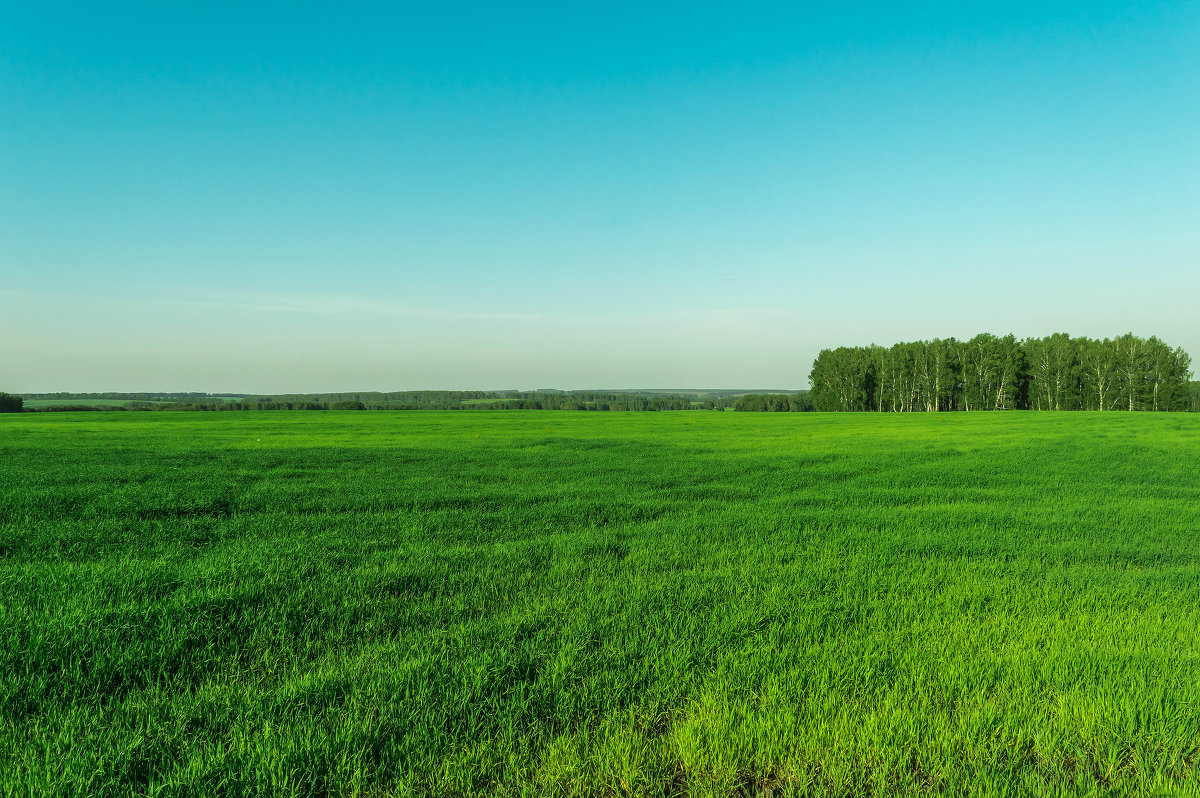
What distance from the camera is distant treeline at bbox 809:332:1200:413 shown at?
86.1m

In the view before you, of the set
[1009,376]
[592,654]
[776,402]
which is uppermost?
[1009,376]

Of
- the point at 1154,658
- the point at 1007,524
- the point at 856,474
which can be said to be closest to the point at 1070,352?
the point at 856,474

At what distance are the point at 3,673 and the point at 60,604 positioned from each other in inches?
50.6

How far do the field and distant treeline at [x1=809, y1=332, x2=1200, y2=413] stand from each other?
104 meters

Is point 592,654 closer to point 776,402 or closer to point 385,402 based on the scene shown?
point 776,402

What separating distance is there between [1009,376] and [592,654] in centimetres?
11447

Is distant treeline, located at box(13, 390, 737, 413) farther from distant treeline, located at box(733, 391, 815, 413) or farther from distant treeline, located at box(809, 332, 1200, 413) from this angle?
distant treeline, located at box(809, 332, 1200, 413)

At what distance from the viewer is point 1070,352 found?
90.8 metres

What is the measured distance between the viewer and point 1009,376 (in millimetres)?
94750

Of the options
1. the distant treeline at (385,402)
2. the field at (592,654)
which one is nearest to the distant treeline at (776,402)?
the distant treeline at (385,402)

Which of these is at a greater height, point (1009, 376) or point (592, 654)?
point (1009, 376)

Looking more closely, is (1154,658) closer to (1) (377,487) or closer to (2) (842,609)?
(2) (842,609)

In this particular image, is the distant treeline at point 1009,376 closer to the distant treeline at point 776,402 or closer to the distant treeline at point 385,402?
the distant treeline at point 776,402

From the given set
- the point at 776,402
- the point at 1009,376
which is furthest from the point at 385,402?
the point at 1009,376
